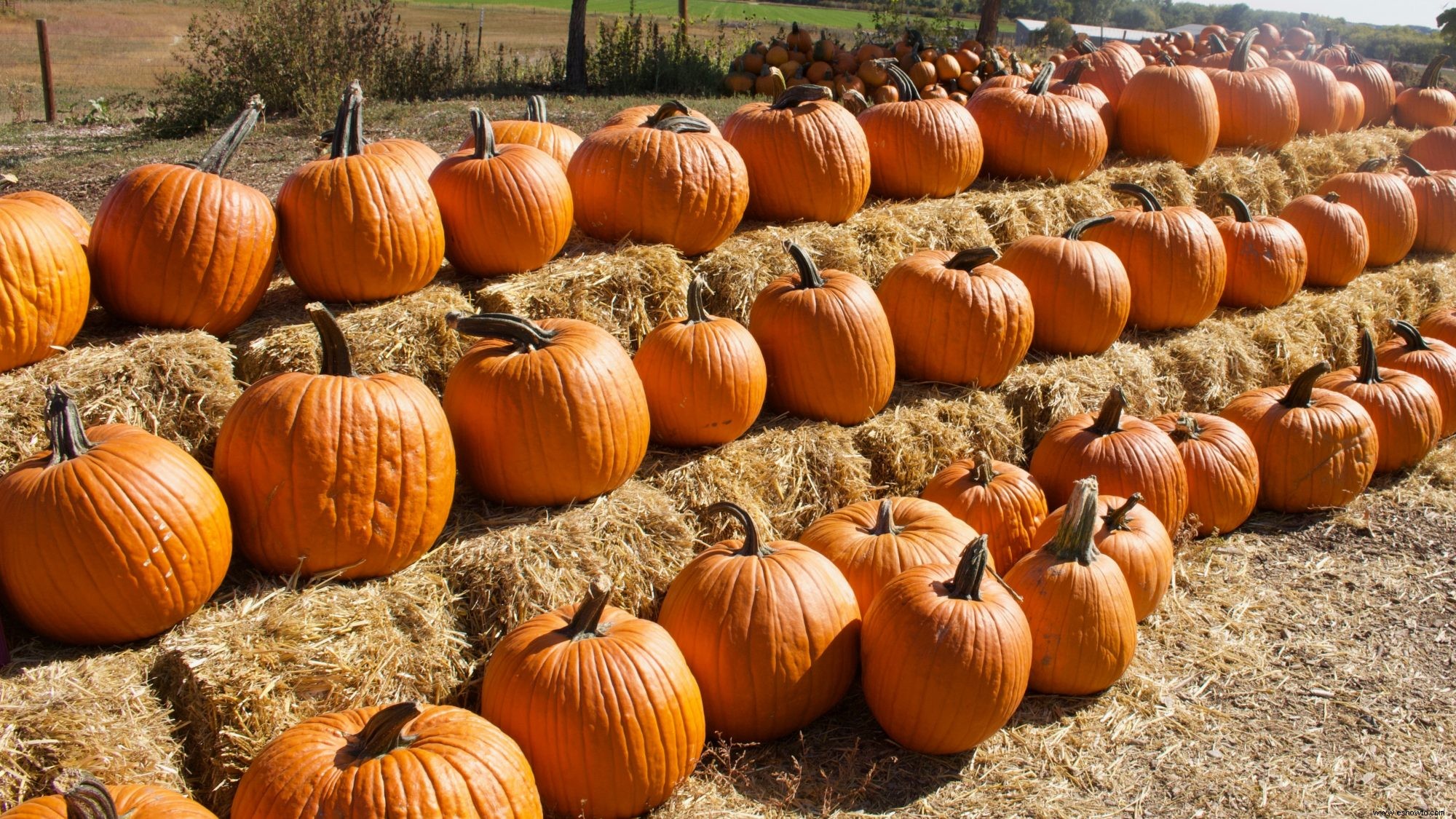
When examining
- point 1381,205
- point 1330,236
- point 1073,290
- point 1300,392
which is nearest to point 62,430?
point 1073,290

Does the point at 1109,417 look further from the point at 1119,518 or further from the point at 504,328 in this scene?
the point at 504,328

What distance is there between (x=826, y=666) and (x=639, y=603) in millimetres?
683

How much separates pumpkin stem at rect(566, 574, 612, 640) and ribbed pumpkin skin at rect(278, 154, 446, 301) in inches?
64.6

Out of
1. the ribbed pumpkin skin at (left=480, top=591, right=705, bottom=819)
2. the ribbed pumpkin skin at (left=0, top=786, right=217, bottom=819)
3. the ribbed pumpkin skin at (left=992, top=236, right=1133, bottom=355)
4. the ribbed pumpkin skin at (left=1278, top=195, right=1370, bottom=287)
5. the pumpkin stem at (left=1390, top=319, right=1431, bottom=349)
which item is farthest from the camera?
the ribbed pumpkin skin at (left=1278, top=195, right=1370, bottom=287)

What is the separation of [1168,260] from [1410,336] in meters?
1.57

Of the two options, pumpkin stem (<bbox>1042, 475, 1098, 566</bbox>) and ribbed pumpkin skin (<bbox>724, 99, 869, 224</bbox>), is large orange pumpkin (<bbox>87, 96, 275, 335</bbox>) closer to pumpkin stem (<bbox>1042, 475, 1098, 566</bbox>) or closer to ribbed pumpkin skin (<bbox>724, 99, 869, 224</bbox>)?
ribbed pumpkin skin (<bbox>724, 99, 869, 224</bbox>)

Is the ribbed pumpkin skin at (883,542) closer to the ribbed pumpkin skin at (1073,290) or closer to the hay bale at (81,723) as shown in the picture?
the ribbed pumpkin skin at (1073,290)

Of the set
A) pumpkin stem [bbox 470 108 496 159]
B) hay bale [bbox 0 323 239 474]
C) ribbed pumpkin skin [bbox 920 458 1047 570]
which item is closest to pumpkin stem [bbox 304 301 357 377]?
hay bale [bbox 0 323 239 474]

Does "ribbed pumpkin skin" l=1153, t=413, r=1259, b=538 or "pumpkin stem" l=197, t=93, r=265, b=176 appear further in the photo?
"ribbed pumpkin skin" l=1153, t=413, r=1259, b=538

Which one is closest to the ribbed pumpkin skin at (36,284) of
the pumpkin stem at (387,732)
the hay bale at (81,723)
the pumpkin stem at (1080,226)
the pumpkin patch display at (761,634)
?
the hay bale at (81,723)

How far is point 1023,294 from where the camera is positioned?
486cm

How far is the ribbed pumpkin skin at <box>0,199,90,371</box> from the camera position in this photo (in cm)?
333

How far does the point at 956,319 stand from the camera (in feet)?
15.5

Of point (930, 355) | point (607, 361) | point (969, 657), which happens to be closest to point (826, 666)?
point (969, 657)
